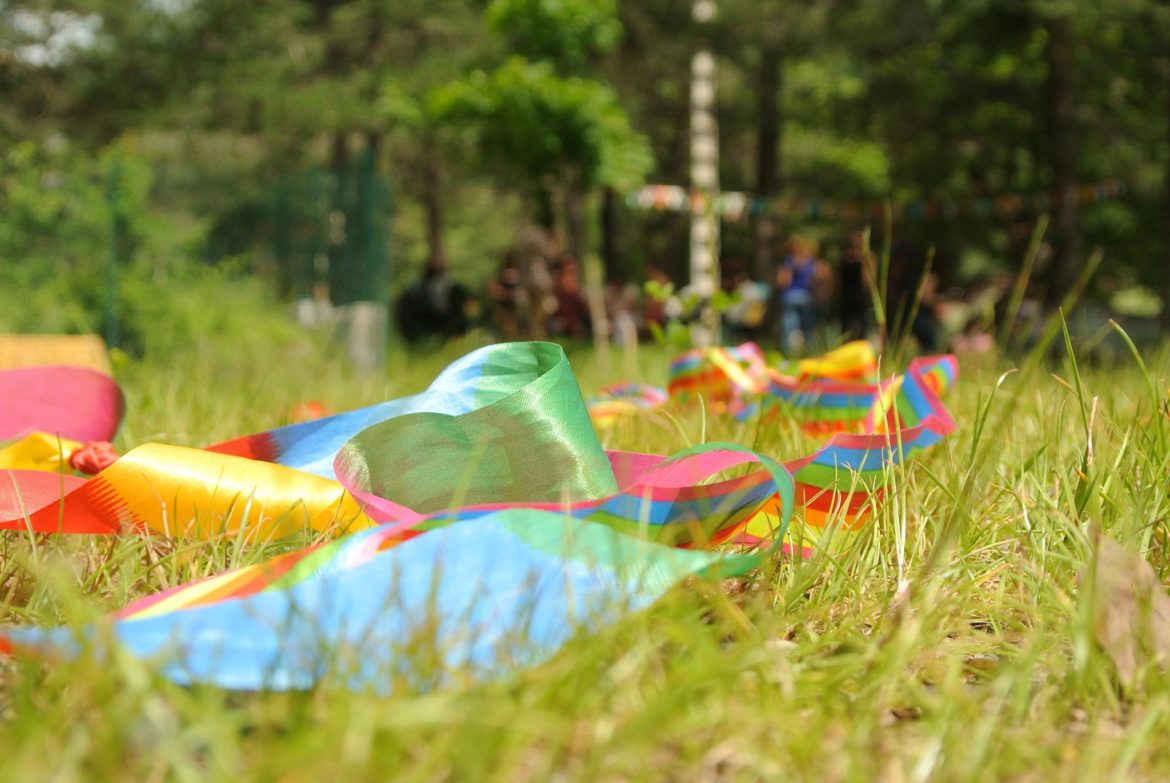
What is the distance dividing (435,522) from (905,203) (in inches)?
880

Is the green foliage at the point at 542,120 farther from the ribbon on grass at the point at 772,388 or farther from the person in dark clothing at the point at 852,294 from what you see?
the ribbon on grass at the point at 772,388

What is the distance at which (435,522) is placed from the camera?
1.09m

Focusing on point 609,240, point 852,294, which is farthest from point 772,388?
point 609,240

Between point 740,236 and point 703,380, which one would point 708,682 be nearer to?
point 703,380

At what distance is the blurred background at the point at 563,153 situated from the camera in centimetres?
900

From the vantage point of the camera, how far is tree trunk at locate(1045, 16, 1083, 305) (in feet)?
43.0

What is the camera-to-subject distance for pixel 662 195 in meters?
16.3

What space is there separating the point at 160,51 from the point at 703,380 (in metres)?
16.4

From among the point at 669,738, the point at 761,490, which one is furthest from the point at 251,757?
the point at 761,490

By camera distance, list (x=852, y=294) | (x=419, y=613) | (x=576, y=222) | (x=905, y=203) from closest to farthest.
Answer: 1. (x=419, y=613)
2. (x=852, y=294)
3. (x=576, y=222)
4. (x=905, y=203)

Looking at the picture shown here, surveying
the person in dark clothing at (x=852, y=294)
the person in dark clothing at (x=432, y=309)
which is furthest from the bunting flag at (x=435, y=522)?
the person in dark clothing at (x=432, y=309)

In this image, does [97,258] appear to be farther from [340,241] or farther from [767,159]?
[767,159]

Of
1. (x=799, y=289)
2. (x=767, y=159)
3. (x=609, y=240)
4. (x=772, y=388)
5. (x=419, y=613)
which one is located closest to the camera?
(x=419, y=613)

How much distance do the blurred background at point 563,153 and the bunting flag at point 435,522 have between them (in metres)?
0.93
